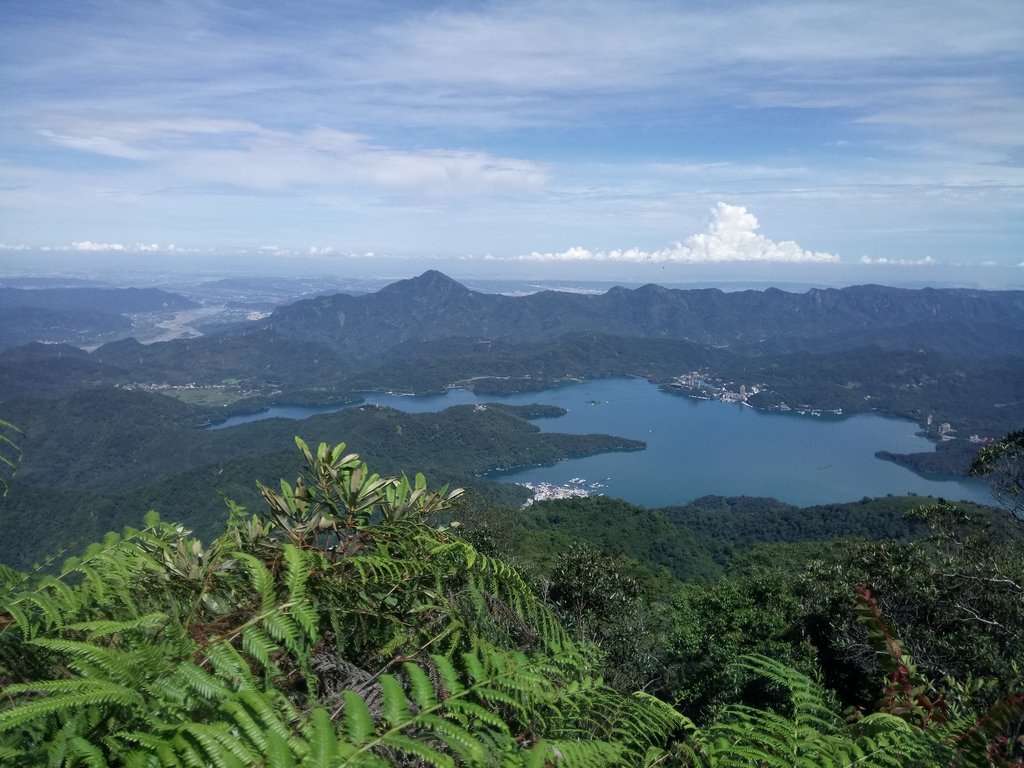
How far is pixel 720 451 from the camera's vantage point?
268 ft

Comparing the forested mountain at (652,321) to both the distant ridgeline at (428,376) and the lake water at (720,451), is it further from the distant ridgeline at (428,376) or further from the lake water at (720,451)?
Result: the lake water at (720,451)

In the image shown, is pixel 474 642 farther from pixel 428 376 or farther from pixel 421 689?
pixel 428 376

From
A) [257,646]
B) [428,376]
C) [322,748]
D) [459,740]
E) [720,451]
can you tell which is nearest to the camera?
[322,748]

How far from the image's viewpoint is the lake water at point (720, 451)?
222ft

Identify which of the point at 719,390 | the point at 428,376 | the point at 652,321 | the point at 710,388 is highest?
the point at 652,321

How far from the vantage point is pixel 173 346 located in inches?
5359

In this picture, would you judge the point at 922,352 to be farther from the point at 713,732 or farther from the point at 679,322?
the point at 713,732

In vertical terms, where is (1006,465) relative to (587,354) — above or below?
above

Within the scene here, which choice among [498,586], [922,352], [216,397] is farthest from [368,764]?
[922,352]

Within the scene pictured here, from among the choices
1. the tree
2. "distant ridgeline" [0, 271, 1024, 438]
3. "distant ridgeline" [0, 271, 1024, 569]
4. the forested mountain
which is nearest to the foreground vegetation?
the tree

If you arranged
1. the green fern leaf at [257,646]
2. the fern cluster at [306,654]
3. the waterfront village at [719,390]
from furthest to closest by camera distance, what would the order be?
the waterfront village at [719,390] → the green fern leaf at [257,646] → the fern cluster at [306,654]

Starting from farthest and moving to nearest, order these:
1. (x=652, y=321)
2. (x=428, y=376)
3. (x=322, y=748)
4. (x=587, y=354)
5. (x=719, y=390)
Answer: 1. (x=652, y=321)
2. (x=587, y=354)
3. (x=428, y=376)
4. (x=719, y=390)
5. (x=322, y=748)

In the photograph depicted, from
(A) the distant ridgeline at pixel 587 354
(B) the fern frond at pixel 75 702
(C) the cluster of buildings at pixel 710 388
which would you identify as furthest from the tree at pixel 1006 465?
(C) the cluster of buildings at pixel 710 388

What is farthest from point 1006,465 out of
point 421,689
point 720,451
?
point 720,451
